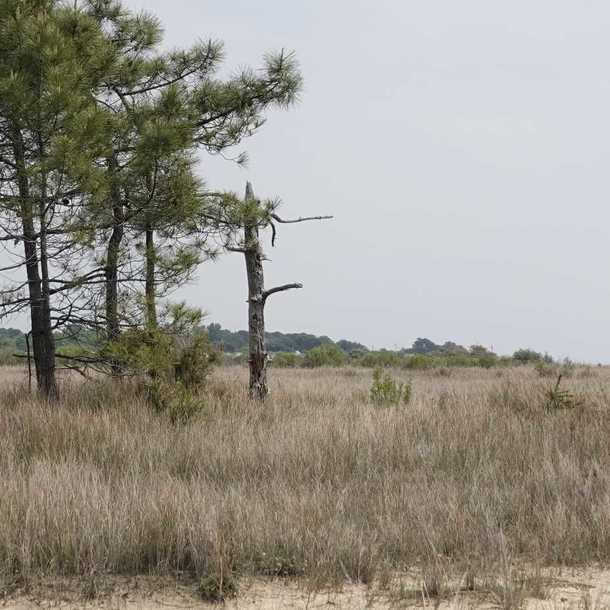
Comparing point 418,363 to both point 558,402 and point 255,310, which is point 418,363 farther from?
point 558,402

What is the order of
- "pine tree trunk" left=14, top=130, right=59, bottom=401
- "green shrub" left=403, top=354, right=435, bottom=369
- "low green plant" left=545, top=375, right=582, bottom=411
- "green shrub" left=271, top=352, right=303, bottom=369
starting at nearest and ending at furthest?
"low green plant" left=545, top=375, right=582, bottom=411 → "pine tree trunk" left=14, top=130, right=59, bottom=401 → "green shrub" left=403, top=354, right=435, bottom=369 → "green shrub" left=271, top=352, right=303, bottom=369

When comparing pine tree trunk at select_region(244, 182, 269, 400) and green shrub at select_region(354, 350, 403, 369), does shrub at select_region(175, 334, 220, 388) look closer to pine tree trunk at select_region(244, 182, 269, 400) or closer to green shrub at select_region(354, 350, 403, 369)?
pine tree trunk at select_region(244, 182, 269, 400)

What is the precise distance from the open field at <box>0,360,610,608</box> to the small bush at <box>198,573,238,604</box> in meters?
0.04

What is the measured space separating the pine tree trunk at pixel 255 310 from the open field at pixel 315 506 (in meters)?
4.52

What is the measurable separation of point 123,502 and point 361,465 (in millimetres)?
2610

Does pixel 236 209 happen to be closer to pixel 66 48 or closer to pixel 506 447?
pixel 66 48

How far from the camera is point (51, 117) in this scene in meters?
10.3

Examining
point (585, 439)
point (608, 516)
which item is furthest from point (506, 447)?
point (608, 516)

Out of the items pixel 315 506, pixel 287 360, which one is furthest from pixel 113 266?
pixel 287 360

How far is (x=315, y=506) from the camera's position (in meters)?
5.25

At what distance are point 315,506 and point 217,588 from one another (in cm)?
116

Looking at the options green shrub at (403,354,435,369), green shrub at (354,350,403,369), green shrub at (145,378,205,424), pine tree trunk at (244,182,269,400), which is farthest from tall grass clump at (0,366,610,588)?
green shrub at (354,350,403,369)

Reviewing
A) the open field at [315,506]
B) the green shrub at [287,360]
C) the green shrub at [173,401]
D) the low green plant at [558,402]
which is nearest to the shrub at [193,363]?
the green shrub at [173,401]

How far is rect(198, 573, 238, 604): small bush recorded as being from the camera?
4.25 meters
